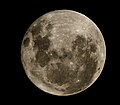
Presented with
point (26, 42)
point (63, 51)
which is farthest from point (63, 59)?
point (26, 42)

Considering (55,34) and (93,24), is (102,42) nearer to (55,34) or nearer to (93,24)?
(93,24)

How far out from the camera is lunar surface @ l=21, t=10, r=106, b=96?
558 centimetres

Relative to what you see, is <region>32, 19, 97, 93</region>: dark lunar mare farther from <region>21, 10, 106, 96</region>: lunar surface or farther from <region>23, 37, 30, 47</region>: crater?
<region>23, 37, 30, 47</region>: crater

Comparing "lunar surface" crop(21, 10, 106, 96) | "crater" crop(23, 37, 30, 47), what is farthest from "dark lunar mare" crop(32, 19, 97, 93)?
"crater" crop(23, 37, 30, 47)

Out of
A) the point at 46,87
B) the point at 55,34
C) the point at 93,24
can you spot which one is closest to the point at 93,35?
the point at 93,24

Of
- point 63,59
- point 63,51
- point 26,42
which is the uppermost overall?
point 26,42

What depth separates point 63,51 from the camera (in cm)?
555

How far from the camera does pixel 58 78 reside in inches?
224

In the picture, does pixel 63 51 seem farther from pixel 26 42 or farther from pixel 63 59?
pixel 26 42

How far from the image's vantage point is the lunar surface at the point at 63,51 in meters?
5.58

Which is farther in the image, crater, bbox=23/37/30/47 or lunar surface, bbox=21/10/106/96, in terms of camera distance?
crater, bbox=23/37/30/47

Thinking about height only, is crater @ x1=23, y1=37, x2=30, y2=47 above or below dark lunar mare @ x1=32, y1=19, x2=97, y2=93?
above

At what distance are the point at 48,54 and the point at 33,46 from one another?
31 centimetres

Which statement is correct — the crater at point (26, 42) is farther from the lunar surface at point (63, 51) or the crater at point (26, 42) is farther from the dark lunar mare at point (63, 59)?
the dark lunar mare at point (63, 59)
